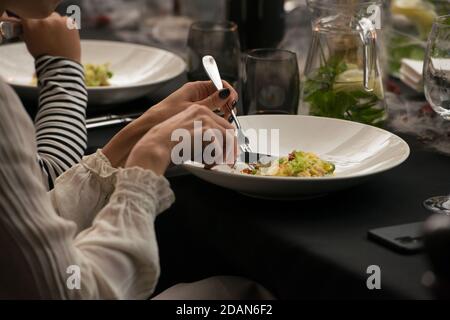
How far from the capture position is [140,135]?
1.17m

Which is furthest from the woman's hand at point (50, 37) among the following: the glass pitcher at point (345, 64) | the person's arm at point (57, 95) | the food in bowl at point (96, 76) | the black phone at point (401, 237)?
the black phone at point (401, 237)

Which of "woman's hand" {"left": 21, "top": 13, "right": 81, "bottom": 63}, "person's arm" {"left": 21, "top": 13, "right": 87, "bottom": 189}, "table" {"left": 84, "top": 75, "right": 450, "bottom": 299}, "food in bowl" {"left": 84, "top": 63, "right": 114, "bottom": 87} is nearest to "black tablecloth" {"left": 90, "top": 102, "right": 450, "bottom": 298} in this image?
"table" {"left": 84, "top": 75, "right": 450, "bottom": 299}

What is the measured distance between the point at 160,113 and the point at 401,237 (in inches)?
15.3

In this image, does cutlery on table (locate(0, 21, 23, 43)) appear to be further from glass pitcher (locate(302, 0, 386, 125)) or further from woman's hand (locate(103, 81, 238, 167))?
glass pitcher (locate(302, 0, 386, 125))

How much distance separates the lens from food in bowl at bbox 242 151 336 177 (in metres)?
1.13

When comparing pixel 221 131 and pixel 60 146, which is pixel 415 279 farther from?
pixel 60 146

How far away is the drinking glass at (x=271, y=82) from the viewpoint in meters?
1.43

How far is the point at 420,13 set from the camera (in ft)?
6.08

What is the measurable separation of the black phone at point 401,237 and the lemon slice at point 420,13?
3.03 ft

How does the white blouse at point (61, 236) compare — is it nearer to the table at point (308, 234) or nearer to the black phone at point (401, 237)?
the table at point (308, 234)

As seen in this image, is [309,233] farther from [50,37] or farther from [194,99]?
[50,37]

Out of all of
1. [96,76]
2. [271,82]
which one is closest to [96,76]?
[96,76]

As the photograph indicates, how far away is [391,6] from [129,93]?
710 mm
